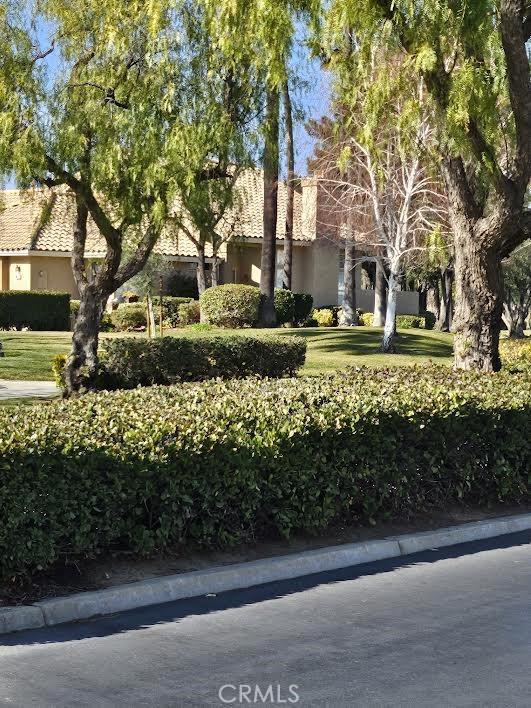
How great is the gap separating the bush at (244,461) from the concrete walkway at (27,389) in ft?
30.1

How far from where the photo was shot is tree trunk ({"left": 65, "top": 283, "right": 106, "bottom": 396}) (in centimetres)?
1862

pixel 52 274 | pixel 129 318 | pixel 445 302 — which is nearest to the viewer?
pixel 129 318

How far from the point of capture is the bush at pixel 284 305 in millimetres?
36344

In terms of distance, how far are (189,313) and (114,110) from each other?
20191 mm

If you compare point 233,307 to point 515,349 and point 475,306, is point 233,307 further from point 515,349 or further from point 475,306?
point 475,306

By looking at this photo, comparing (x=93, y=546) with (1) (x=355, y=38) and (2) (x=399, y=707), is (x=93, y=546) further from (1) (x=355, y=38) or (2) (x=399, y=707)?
(1) (x=355, y=38)

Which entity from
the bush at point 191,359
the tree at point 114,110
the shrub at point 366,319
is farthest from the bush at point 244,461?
the shrub at point 366,319

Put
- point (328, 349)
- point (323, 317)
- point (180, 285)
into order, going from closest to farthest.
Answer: point (328, 349) → point (323, 317) → point (180, 285)

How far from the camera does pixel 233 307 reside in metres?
33.8

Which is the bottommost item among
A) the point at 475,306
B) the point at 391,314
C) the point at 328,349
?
the point at 328,349

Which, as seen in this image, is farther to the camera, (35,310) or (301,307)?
(301,307)

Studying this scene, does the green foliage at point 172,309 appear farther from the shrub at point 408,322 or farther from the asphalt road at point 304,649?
the asphalt road at point 304,649

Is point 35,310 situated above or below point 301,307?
below

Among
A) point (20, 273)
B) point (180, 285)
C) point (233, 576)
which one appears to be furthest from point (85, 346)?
point (20, 273)
